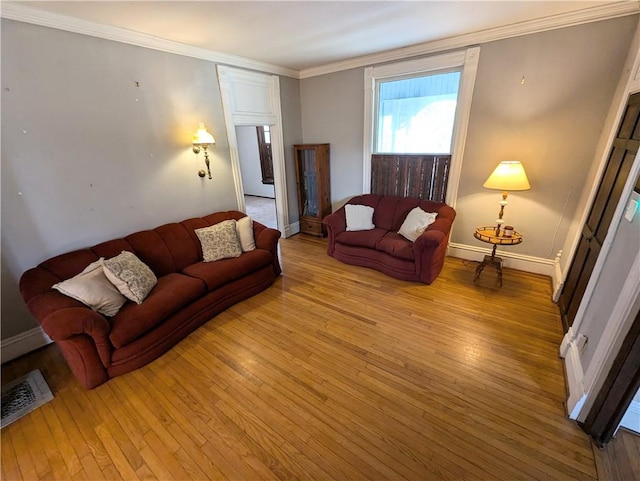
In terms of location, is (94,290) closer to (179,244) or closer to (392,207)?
(179,244)

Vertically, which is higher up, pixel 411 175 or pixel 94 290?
pixel 411 175

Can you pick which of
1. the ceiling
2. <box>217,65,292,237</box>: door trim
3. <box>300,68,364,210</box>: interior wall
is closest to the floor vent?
<box>217,65,292,237</box>: door trim

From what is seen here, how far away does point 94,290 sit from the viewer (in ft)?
6.78

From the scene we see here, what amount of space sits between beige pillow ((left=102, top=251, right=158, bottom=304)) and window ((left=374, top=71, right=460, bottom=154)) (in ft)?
11.5

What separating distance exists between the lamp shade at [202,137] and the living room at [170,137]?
0.48ft

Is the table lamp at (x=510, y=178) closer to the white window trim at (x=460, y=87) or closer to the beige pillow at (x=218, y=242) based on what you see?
the white window trim at (x=460, y=87)

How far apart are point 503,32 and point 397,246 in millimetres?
2564

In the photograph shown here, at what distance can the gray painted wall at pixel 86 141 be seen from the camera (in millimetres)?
2139

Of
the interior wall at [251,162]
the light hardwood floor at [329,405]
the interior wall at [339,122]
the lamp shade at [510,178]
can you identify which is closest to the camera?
the light hardwood floor at [329,405]

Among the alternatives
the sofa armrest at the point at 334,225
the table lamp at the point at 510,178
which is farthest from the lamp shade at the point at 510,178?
the sofa armrest at the point at 334,225

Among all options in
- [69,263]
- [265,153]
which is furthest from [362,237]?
[265,153]

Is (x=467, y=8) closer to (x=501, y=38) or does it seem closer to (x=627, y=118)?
(x=501, y=38)

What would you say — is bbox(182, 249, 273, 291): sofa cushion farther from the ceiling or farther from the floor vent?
the ceiling

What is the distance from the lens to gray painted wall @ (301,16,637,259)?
8.57 feet
